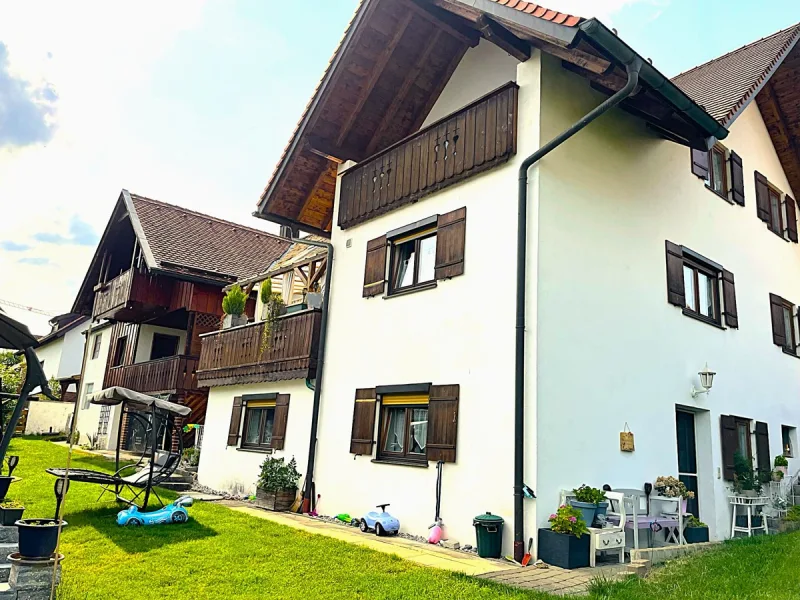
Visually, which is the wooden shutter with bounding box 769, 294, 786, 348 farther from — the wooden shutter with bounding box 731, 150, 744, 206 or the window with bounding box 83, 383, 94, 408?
the window with bounding box 83, 383, 94, 408

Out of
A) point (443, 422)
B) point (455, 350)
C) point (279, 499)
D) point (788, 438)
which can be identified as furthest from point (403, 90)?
point (788, 438)

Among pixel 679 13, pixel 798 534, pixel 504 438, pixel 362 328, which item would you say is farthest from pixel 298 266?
pixel 798 534

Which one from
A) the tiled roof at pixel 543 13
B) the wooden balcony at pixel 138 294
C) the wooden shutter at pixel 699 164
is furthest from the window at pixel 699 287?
the wooden balcony at pixel 138 294

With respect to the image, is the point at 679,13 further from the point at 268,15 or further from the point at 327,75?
the point at 268,15

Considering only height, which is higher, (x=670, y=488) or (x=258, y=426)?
(x=258, y=426)

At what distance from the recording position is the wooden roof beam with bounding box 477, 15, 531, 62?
8641 mm

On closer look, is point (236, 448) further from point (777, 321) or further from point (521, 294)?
point (777, 321)

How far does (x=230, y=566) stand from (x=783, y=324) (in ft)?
42.7

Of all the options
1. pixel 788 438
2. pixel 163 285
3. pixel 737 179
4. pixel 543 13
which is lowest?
pixel 788 438

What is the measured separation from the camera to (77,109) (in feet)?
20.1

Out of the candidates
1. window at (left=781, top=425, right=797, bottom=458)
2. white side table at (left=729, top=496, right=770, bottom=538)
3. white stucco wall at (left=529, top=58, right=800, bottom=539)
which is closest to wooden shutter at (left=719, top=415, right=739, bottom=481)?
white stucco wall at (left=529, top=58, right=800, bottom=539)

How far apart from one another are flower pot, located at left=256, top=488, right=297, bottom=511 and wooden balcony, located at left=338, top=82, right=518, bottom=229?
4.91 metres

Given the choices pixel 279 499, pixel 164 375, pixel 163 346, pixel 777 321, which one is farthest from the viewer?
pixel 163 346

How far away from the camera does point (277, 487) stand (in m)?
11.1
